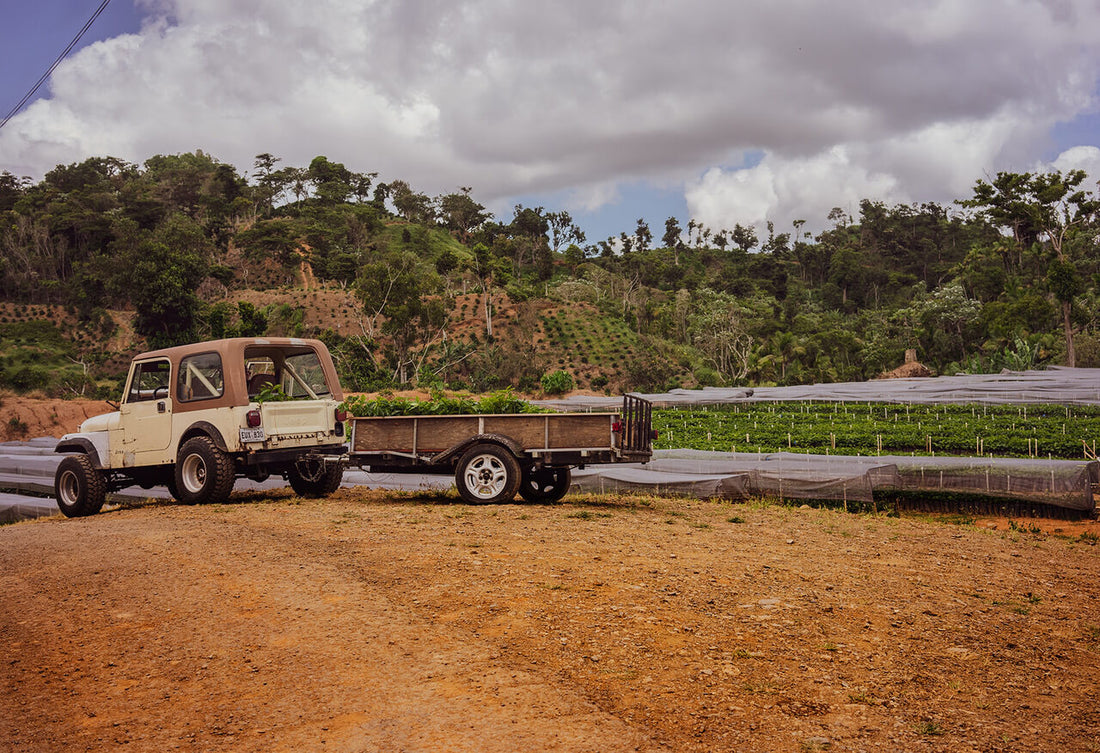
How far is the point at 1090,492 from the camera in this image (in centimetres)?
1254

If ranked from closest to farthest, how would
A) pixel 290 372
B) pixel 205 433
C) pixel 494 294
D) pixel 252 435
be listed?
1. pixel 252 435
2. pixel 205 433
3. pixel 290 372
4. pixel 494 294

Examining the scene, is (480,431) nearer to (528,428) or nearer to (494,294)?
(528,428)

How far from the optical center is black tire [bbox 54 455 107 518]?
36.9ft

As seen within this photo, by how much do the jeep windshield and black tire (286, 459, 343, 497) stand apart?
1.06 meters

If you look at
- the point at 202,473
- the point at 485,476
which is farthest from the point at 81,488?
the point at 485,476

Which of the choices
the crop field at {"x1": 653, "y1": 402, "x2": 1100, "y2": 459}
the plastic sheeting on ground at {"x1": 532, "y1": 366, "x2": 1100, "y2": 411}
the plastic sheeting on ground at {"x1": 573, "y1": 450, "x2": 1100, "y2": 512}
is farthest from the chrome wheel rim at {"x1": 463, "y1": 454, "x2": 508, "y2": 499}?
the plastic sheeting on ground at {"x1": 532, "y1": 366, "x2": 1100, "y2": 411}

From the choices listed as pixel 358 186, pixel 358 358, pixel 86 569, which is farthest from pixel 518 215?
pixel 86 569

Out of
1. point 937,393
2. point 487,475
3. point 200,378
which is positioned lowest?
point 487,475

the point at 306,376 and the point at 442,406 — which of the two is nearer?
the point at 442,406

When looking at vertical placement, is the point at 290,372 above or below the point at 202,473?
above

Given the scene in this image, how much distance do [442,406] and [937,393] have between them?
2888 cm

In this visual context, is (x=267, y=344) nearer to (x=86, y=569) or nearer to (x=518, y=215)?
(x=86, y=569)

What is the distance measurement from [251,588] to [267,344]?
19.5 feet

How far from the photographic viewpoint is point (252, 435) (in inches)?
411
